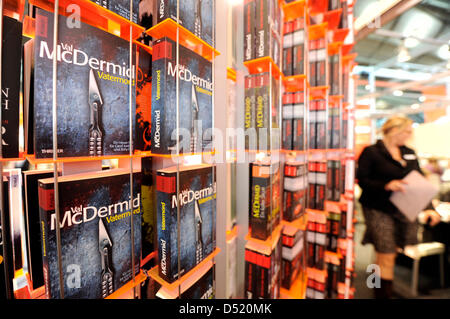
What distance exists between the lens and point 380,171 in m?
1.76

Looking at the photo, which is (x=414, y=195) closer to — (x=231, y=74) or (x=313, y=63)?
(x=313, y=63)

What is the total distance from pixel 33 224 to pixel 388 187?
2610 mm

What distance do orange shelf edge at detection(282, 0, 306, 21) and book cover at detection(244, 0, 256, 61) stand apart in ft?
1.37

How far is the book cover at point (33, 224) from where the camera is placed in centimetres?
69

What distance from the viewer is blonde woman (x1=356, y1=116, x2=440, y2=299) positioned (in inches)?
67.7

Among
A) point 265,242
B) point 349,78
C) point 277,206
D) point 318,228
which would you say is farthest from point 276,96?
point 349,78

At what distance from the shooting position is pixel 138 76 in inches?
31.6

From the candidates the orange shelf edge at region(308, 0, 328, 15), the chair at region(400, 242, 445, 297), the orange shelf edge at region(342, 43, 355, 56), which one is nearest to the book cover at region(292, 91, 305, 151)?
the orange shelf edge at region(308, 0, 328, 15)

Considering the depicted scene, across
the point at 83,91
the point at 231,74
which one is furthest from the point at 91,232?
the point at 231,74

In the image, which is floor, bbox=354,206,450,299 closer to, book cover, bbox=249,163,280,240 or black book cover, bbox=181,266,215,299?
book cover, bbox=249,163,280,240

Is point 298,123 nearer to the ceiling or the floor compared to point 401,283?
nearer to the ceiling

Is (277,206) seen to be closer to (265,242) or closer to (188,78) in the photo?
(265,242)

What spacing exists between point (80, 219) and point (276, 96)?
124cm

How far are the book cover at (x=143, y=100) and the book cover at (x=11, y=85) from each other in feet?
1.23
